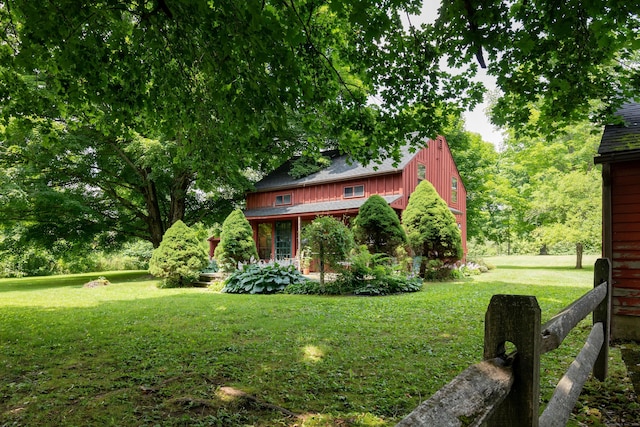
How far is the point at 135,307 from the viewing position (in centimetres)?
996

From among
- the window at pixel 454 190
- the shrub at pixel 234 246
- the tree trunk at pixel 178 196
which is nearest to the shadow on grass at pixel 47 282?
the tree trunk at pixel 178 196

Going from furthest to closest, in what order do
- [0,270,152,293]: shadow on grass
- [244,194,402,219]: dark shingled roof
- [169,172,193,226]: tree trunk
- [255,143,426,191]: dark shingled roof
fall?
[169,172,193,226]: tree trunk < [255,143,426,191]: dark shingled roof < [244,194,402,219]: dark shingled roof < [0,270,152,293]: shadow on grass

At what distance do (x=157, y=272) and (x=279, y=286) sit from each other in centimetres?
572

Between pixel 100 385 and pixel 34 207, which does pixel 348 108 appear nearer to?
pixel 100 385

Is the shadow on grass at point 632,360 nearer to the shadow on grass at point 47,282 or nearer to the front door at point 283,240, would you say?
the front door at point 283,240

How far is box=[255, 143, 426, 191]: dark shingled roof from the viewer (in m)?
18.4

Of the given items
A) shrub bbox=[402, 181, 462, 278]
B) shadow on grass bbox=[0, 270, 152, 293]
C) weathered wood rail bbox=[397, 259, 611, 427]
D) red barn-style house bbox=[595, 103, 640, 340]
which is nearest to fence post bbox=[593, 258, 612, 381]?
weathered wood rail bbox=[397, 259, 611, 427]

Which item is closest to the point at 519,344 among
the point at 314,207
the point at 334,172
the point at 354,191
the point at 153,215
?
the point at 354,191

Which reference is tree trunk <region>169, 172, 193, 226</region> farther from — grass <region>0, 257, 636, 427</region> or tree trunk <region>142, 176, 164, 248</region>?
grass <region>0, 257, 636, 427</region>

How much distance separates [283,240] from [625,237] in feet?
55.9

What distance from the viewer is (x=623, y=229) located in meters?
6.63

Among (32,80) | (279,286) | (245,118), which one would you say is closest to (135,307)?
(279,286)

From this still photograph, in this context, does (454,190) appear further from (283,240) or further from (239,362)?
(239,362)

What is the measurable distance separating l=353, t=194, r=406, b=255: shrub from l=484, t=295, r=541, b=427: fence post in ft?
45.0
